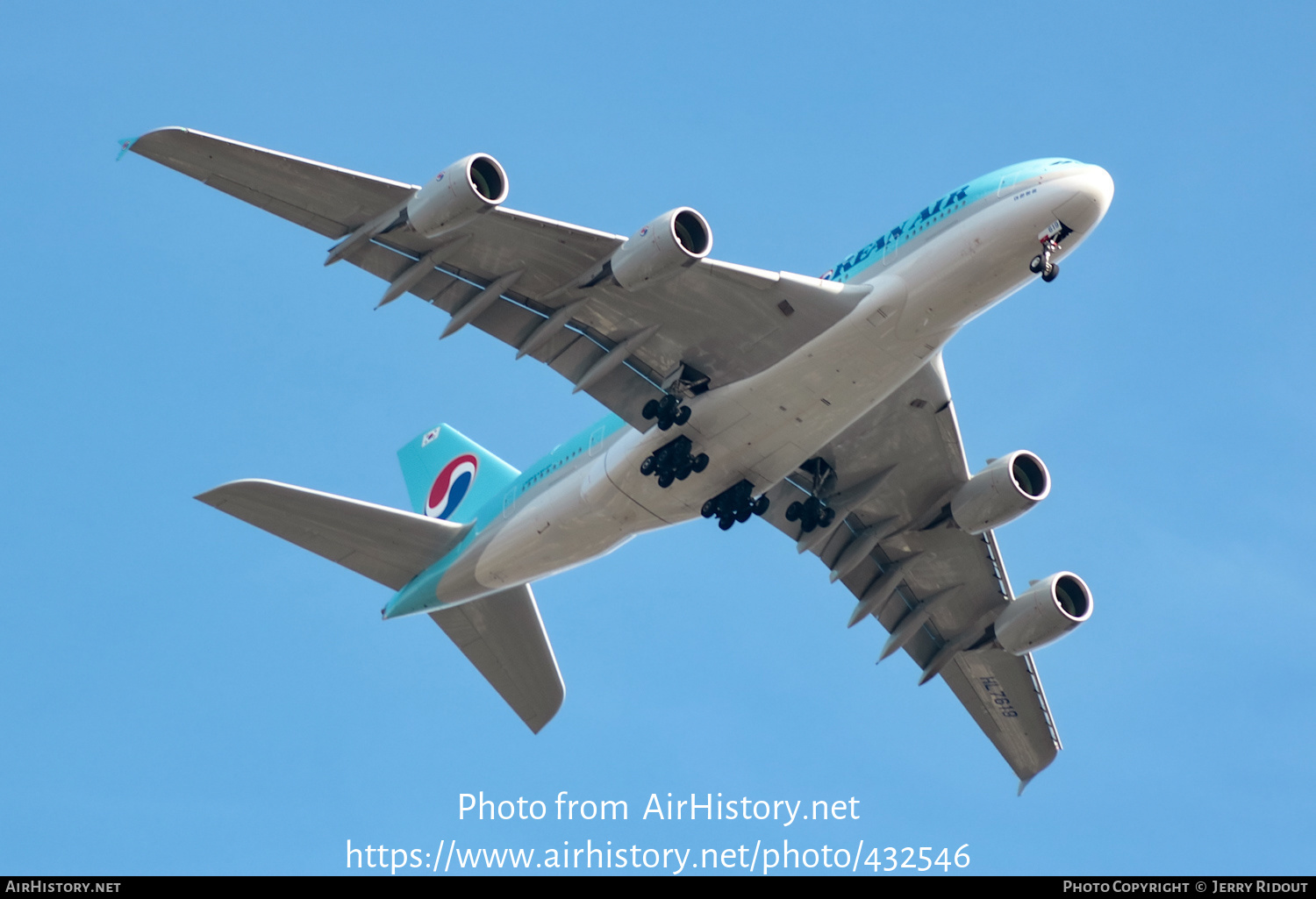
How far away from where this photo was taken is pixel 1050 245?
27.3 metres

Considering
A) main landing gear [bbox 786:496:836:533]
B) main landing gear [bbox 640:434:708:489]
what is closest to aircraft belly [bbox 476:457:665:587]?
main landing gear [bbox 640:434:708:489]

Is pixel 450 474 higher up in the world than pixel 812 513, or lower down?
higher up

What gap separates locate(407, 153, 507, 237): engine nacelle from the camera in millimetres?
25734

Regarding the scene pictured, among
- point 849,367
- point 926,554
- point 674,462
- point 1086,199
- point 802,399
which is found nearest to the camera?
point 1086,199

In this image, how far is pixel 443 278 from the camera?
29.1m

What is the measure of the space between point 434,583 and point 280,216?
927cm

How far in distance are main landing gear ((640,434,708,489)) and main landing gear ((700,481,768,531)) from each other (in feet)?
3.41

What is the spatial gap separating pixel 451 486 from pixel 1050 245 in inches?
649

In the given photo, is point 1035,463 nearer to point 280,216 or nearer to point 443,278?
point 443,278

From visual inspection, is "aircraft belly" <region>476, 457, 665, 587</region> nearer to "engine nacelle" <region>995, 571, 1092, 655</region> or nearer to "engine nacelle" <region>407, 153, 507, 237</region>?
"engine nacelle" <region>407, 153, 507, 237</region>

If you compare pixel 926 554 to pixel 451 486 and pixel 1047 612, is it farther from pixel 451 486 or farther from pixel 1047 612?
pixel 451 486

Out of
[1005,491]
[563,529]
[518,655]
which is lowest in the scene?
[518,655]

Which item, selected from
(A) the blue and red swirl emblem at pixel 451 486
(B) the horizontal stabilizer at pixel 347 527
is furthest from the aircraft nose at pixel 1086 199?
(A) the blue and red swirl emblem at pixel 451 486

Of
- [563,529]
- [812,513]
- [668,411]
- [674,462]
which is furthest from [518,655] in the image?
[668,411]
